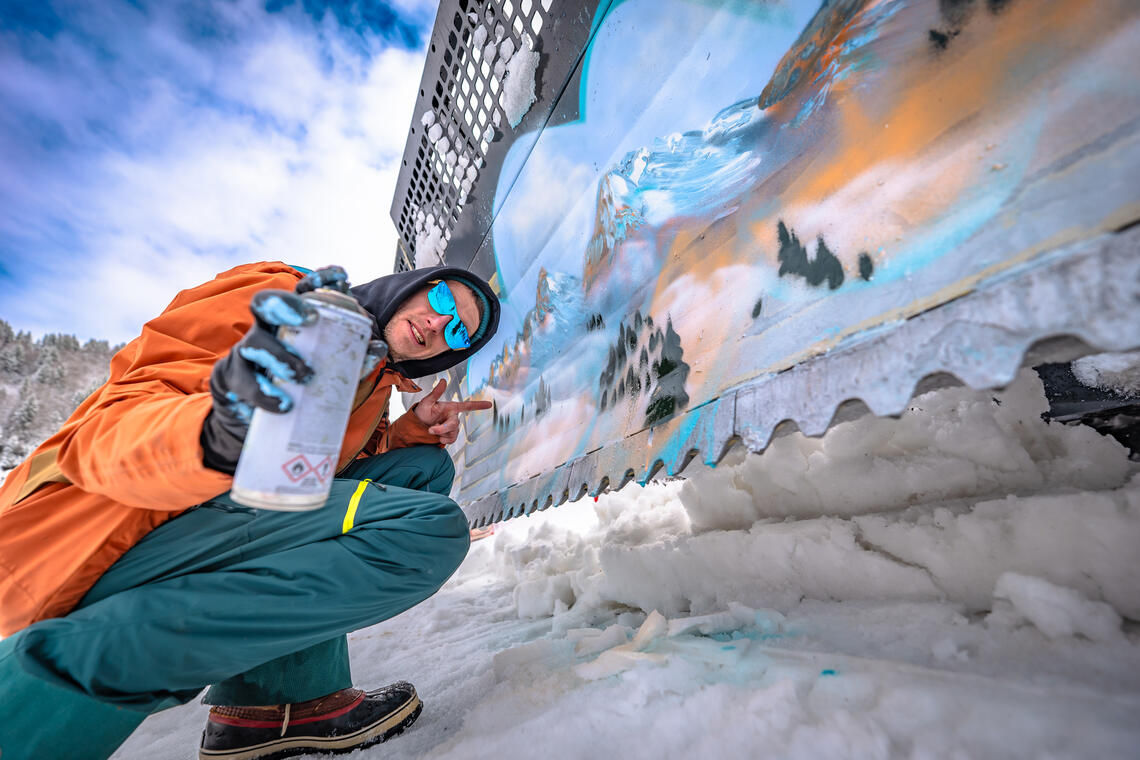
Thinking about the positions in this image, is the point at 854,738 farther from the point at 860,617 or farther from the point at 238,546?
the point at 238,546

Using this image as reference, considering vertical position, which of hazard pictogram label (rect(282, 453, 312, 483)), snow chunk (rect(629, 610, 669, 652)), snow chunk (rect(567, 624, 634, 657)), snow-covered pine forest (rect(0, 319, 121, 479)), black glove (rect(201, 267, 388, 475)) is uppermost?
snow-covered pine forest (rect(0, 319, 121, 479))

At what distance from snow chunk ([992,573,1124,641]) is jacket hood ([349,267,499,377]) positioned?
149cm

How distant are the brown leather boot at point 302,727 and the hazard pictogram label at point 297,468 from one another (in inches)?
32.5

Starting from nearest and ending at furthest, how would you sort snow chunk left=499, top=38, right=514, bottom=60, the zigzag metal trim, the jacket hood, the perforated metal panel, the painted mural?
1. the zigzag metal trim
2. the painted mural
3. the jacket hood
4. the perforated metal panel
5. snow chunk left=499, top=38, right=514, bottom=60

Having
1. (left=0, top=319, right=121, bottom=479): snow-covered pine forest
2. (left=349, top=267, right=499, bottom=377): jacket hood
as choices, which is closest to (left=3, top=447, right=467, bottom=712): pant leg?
(left=349, top=267, right=499, bottom=377): jacket hood

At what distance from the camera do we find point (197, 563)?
3.39ft

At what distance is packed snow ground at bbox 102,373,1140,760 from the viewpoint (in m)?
0.71

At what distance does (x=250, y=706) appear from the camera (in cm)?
121

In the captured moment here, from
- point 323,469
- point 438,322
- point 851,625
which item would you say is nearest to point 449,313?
point 438,322

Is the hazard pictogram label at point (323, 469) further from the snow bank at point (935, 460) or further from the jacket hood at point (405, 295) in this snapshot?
the snow bank at point (935, 460)

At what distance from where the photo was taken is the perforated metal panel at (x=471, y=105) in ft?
5.91

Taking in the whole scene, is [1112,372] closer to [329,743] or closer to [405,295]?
[405,295]

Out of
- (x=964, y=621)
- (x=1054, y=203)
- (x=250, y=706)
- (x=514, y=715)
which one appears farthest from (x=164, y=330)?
(x=964, y=621)

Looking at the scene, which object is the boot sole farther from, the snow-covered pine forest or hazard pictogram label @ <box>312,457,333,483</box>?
the snow-covered pine forest
